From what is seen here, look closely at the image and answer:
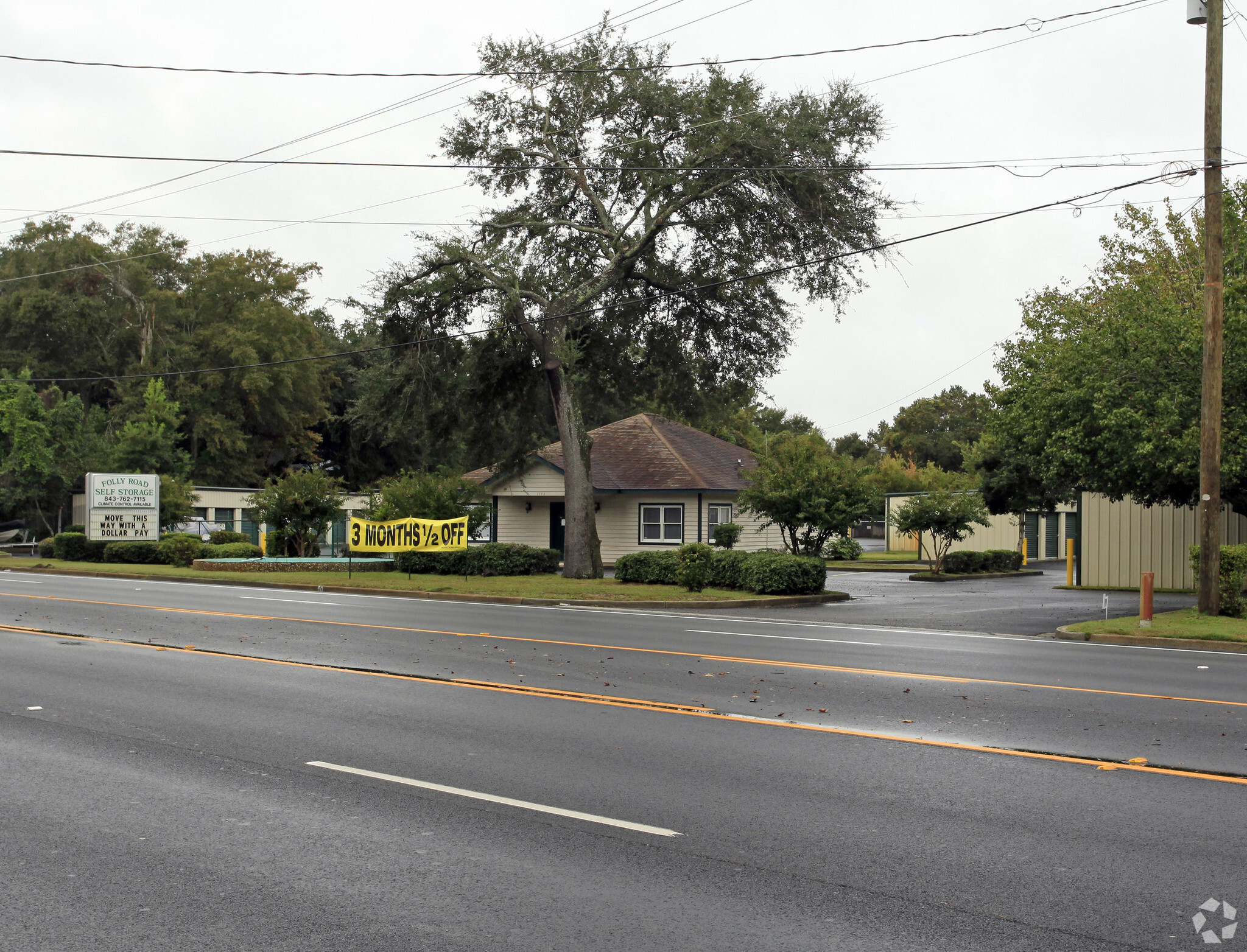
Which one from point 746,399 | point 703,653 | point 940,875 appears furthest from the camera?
point 746,399

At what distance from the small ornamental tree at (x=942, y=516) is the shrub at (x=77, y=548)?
2732 centimetres

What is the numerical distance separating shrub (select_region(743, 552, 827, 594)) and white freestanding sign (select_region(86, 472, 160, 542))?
2344 cm

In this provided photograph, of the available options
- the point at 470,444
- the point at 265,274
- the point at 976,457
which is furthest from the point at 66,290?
the point at 976,457

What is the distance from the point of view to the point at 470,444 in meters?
35.8

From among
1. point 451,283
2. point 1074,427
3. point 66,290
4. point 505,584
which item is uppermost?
point 66,290

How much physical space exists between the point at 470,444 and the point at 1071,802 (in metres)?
30.2

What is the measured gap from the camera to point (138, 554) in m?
36.8

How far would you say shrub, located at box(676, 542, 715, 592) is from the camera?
26.0 meters

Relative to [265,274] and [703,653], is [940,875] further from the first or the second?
[265,274]

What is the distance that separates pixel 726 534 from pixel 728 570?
11361 mm

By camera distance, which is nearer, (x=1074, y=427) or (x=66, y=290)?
(x=1074, y=427)

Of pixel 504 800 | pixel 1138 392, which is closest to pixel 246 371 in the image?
pixel 1138 392

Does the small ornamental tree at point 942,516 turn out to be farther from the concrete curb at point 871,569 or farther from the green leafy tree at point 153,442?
the green leafy tree at point 153,442

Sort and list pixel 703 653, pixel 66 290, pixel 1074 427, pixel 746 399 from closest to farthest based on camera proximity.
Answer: pixel 703 653 < pixel 1074 427 < pixel 746 399 < pixel 66 290
